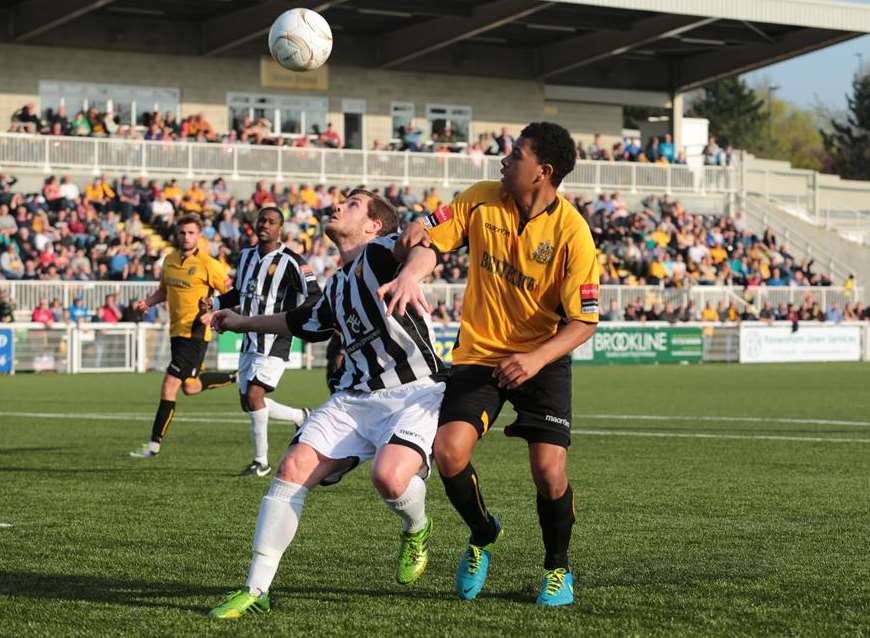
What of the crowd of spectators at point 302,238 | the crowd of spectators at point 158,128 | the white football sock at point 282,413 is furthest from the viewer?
the crowd of spectators at point 158,128

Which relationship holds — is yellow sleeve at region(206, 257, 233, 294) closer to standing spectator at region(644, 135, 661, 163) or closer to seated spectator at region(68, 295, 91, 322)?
seated spectator at region(68, 295, 91, 322)

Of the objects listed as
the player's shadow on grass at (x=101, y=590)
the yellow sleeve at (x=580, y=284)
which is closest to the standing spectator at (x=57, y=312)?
the player's shadow on grass at (x=101, y=590)

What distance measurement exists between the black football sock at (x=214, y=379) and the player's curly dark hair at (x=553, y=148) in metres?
8.65

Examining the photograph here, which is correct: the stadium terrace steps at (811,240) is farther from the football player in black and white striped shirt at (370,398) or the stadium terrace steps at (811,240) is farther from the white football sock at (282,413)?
the football player in black and white striped shirt at (370,398)

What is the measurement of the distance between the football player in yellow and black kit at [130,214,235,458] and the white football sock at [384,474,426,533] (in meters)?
7.69

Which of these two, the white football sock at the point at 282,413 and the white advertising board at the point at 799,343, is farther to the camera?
the white advertising board at the point at 799,343

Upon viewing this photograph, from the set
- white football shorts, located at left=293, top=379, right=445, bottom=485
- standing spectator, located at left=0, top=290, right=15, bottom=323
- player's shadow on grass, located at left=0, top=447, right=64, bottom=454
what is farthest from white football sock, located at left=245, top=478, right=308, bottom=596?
standing spectator, located at left=0, top=290, right=15, bottom=323

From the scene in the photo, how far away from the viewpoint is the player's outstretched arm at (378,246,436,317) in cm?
621

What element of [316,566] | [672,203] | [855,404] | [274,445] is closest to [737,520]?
[316,566]

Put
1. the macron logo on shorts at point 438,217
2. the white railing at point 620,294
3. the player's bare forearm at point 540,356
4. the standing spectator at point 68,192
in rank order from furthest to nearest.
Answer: the standing spectator at point 68,192 < the white railing at point 620,294 < the macron logo on shorts at point 438,217 < the player's bare forearm at point 540,356

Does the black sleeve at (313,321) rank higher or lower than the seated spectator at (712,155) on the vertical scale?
lower

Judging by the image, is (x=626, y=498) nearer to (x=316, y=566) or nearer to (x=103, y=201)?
(x=316, y=566)

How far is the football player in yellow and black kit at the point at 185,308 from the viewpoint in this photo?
14.4m

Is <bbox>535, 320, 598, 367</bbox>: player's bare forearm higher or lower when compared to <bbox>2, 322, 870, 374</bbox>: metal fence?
higher
